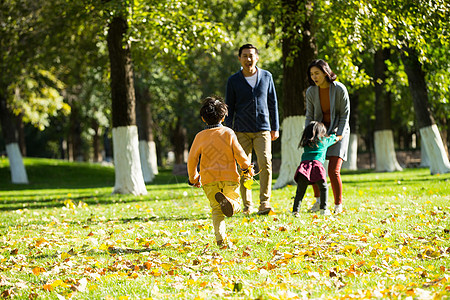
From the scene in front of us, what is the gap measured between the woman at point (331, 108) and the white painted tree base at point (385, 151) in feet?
46.5

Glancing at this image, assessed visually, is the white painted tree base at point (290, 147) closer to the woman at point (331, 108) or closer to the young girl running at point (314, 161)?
the woman at point (331, 108)

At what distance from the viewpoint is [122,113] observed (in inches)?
507

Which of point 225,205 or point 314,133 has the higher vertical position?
point 314,133

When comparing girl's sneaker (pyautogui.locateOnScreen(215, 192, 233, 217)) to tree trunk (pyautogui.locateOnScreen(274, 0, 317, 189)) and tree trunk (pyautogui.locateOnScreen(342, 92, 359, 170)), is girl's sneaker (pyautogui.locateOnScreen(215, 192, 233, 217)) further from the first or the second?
tree trunk (pyautogui.locateOnScreen(342, 92, 359, 170))

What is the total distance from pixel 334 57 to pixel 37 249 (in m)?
8.64

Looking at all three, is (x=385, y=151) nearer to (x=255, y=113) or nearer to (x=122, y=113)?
(x=122, y=113)

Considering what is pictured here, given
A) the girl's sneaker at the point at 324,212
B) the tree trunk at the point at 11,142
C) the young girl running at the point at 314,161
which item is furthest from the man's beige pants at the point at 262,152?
the tree trunk at the point at 11,142

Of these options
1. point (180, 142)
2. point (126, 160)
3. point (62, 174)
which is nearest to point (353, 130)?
point (126, 160)

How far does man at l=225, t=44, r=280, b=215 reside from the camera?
7.55m

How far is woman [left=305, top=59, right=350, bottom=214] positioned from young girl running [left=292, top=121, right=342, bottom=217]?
209 mm

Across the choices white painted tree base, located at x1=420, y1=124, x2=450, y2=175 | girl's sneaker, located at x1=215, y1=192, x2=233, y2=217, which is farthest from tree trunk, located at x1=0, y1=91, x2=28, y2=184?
girl's sneaker, located at x1=215, y1=192, x2=233, y2=217

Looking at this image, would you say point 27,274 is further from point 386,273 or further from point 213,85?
point 213,85

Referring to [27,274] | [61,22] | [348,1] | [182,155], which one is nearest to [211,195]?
[27,274]

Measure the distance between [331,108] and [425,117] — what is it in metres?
9.09
